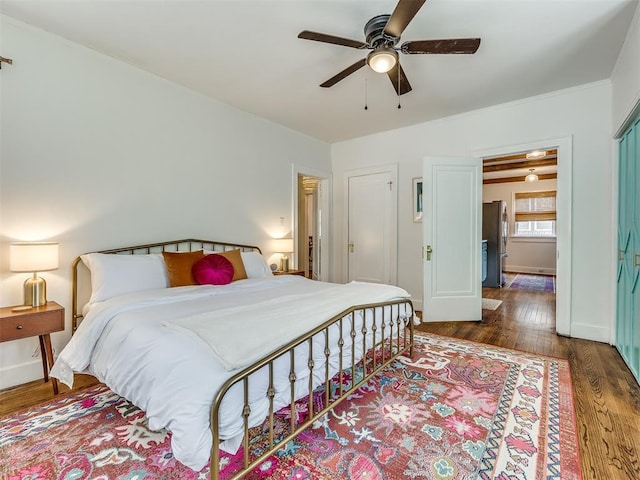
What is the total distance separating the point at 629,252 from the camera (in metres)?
2.64

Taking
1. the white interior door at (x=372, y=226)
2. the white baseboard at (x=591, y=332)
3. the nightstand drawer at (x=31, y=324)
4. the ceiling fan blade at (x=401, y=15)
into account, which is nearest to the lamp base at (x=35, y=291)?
the nightstand drawer at (x=31, y=324)

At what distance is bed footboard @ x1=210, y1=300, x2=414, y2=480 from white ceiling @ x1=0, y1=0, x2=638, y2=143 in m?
2.21

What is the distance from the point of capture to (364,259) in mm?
5223

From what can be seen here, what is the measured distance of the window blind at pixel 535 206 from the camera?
8086mm

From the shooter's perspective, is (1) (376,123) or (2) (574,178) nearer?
(2) (574,178)

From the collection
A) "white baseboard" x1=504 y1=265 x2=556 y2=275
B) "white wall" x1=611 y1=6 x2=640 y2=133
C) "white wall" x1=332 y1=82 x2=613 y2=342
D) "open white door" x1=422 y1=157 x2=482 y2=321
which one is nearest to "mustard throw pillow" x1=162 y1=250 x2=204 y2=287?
"open white door" x1=422 y1=157 x2=482 y2=321

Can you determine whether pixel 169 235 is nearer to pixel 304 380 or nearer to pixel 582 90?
pixel 304 380

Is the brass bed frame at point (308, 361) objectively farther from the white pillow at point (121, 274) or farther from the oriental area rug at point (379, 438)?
the white pillow at point (121, 274)

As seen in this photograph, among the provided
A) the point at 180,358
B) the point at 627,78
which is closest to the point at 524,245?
the point at 627,78

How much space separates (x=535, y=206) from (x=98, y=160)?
967 centimetres

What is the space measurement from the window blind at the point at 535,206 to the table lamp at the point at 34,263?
9.89 metres

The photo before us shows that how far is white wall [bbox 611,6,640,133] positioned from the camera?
7.44 feet

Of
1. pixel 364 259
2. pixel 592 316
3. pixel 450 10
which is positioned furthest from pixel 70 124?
pixel 592 316

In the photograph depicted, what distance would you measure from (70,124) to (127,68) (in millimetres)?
806
